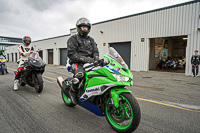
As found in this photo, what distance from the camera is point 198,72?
9.70 meters

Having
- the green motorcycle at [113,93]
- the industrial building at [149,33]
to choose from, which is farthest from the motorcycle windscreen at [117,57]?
the industrial building at [149,33]

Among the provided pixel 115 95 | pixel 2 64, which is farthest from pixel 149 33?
pixel 2 64

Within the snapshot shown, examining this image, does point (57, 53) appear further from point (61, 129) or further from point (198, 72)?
point (61, 129)

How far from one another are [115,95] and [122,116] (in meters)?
0.39

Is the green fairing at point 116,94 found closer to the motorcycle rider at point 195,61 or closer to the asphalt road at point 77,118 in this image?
the asphalt road at point 77,118

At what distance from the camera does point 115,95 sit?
2.00 m

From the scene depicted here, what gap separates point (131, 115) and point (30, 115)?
7.47 ft

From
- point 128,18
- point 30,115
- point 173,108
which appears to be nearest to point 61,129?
point 30,115

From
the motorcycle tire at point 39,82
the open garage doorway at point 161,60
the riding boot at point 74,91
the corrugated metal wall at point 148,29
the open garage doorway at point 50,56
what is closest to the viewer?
the riding boot at point 74,91

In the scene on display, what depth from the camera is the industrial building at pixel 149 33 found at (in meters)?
9.92

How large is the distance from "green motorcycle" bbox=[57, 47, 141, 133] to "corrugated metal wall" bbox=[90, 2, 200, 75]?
416 inches

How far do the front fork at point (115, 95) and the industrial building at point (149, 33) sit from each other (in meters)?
10.6

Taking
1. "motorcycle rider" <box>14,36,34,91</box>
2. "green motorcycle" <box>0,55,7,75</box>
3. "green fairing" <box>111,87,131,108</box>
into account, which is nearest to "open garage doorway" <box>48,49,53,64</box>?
"green motorcycle" <box>0,55,7,75</box>

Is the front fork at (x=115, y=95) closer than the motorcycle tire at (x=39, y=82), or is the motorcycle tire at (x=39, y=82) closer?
the front fork at (x=115, y=95)
